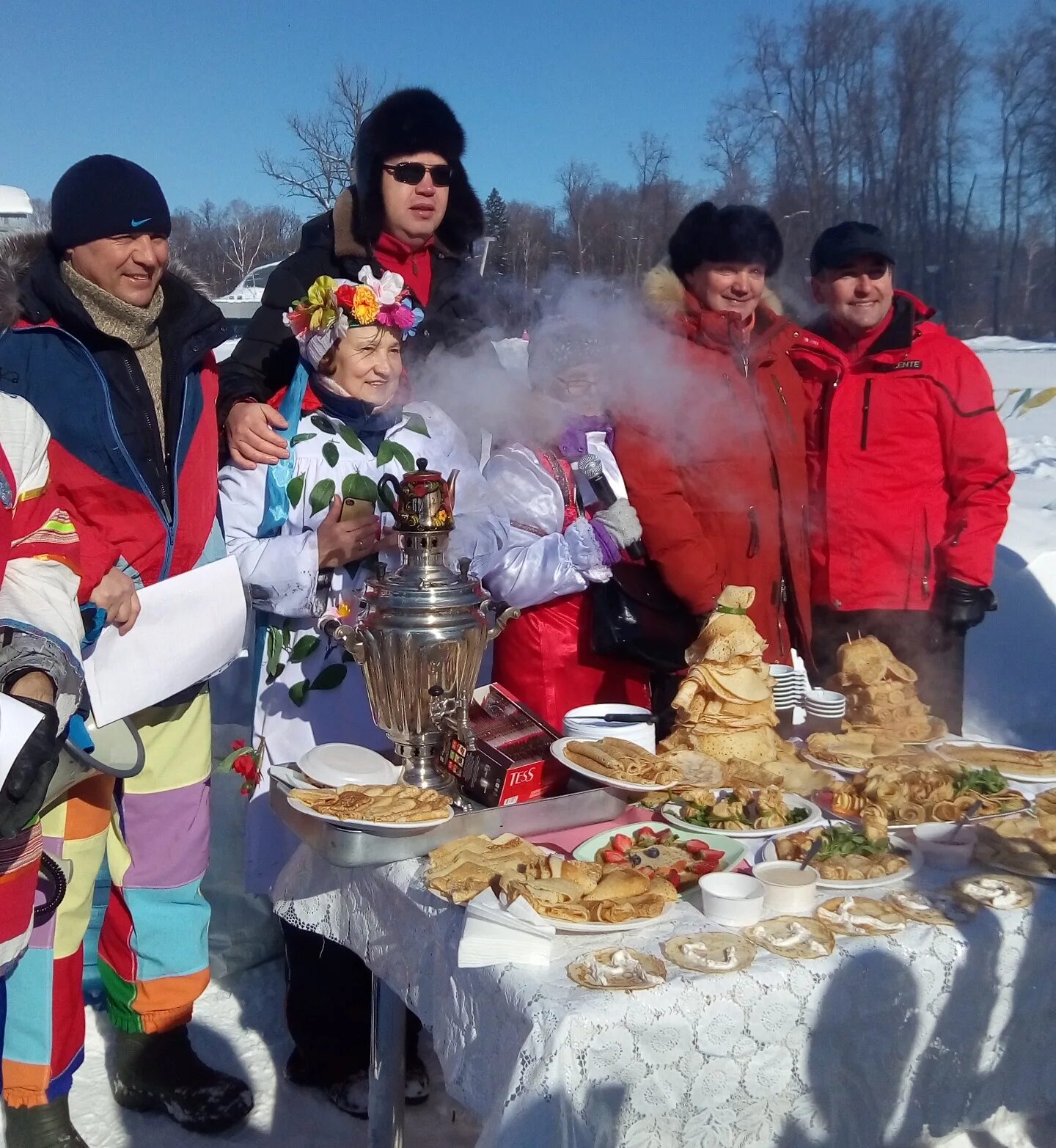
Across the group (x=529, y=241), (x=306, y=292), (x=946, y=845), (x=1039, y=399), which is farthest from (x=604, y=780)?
(x=1039, y=399)

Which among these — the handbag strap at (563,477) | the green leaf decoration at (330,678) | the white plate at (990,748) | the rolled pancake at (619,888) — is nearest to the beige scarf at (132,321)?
the green leaf decoration at (330,678)

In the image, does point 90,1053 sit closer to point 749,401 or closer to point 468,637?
point 468,637

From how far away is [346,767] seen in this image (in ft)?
7.06

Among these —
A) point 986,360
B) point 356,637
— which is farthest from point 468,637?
point 986,360

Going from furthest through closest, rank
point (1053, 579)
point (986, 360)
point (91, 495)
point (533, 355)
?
point (986, 360) → point (1053, 579) → point (533, 355) → point (91, 495)

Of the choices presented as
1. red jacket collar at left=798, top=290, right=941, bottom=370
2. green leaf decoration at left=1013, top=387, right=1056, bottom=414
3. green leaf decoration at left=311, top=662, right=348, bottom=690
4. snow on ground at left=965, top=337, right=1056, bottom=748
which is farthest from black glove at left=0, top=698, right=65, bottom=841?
green leaf decoration at left=1013, top=387, right=1056, bottom=414

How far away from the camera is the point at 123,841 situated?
2.71 metres

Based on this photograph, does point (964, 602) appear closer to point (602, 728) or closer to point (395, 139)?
point (602, 728)

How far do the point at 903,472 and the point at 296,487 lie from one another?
1.98m

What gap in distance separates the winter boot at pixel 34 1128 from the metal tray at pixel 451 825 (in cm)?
106

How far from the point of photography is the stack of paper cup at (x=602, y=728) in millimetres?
2383

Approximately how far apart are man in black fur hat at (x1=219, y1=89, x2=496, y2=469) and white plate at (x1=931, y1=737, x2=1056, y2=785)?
1.76 m

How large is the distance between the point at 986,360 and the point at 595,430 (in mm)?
6330

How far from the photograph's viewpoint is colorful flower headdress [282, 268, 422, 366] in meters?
2.63
